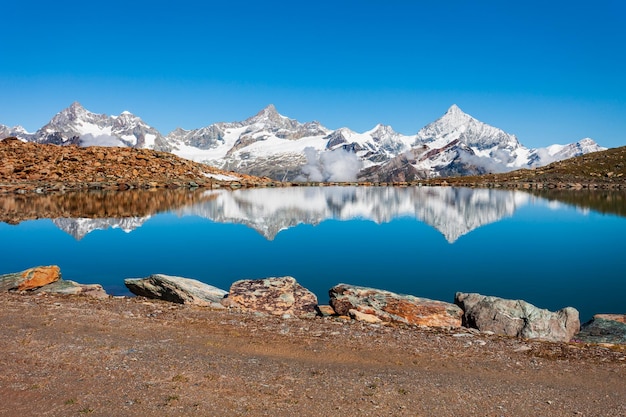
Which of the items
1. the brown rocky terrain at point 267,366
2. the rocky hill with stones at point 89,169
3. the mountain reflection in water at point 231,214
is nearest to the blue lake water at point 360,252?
the mountain reflection in water at point 231,214

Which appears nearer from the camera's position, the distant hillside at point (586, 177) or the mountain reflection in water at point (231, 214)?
the mountain reflection in water at point (231, 214)

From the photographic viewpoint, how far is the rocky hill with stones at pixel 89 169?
134 metres

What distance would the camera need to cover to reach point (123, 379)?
15406mm

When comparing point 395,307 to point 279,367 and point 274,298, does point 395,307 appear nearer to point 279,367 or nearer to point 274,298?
point 274,298

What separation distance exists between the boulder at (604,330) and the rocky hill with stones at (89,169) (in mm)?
125944

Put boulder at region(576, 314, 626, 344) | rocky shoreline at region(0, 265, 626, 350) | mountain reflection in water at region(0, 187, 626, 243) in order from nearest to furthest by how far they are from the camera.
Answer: boulder at region(576, 314, 626, 344), rocky shoreline at region(0, 265, 626, 350), mountain reflection in water at region(0, 187, 626, 243)

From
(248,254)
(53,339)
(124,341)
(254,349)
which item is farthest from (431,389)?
(248,254)

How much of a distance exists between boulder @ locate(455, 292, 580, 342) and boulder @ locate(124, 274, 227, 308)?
41.8 feet

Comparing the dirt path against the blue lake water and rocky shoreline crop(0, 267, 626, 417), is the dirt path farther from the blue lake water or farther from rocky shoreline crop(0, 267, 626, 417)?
the blue lake water

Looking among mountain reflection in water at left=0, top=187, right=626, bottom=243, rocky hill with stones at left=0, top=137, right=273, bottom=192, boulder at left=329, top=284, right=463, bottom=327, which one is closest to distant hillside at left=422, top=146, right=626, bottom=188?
mountain reflection in water at left=0, top=187, right=626, bottom=243

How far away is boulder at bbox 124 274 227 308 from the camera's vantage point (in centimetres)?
2586

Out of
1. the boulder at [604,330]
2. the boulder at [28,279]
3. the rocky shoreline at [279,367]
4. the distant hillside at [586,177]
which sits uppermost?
the distant hillside at [586,177]

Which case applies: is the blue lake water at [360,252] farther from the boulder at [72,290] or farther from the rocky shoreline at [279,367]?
the rocky shoreline at [279,367]

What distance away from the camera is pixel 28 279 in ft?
94.8
